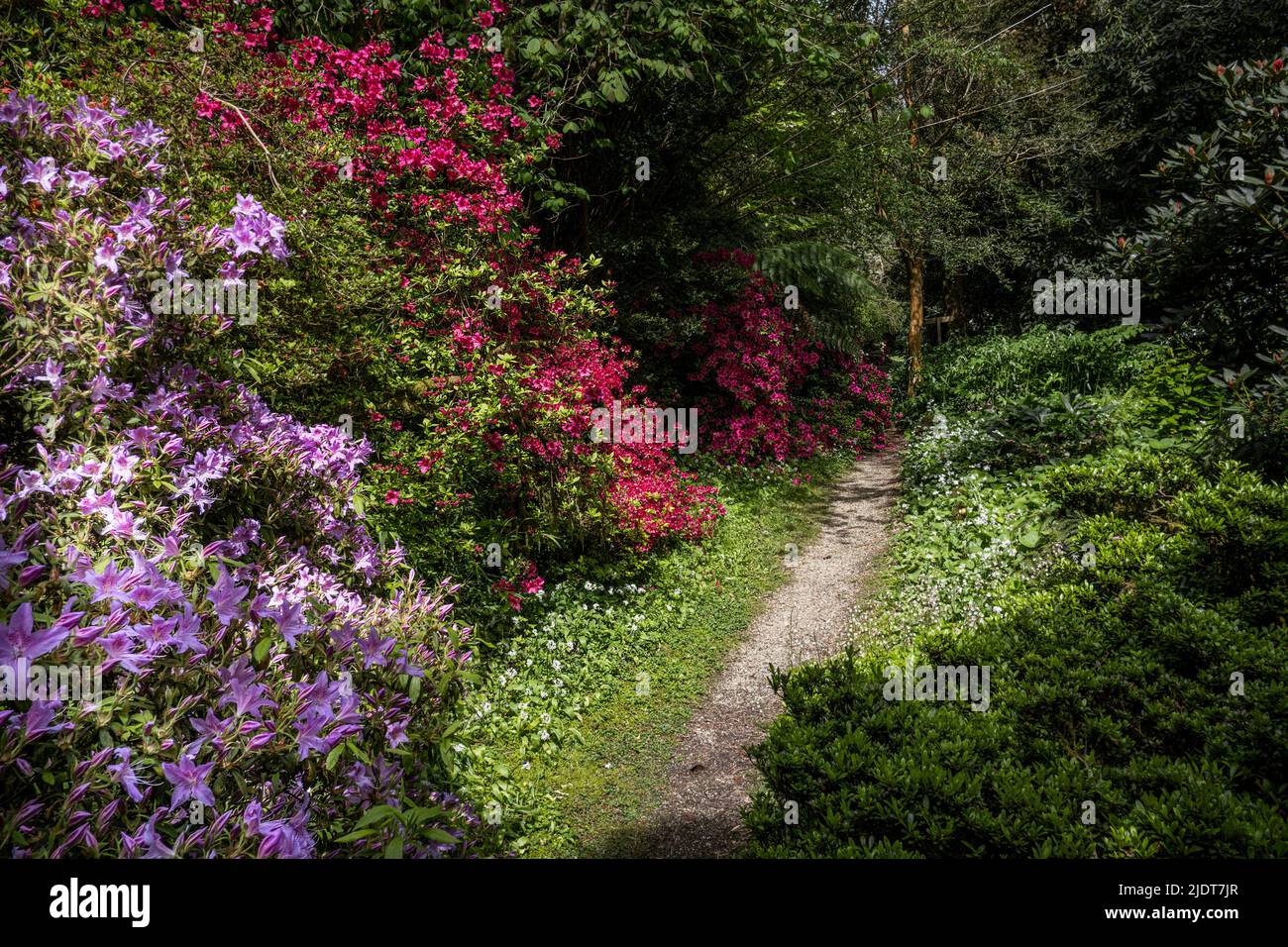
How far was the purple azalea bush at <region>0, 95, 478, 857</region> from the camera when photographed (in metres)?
1.35

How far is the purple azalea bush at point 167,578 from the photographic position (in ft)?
4.44

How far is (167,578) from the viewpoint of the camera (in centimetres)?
169

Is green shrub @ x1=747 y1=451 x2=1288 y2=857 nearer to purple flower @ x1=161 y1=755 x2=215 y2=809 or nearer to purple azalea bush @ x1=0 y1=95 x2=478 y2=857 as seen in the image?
purple azalea bush @ x1=0 y1=95 x2=478 y2=857

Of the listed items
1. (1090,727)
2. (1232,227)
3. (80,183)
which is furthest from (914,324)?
(80,183)

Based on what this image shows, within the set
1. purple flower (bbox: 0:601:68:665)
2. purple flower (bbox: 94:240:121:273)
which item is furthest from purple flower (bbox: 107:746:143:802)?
purple flower (bbox: 94:240:121:273)

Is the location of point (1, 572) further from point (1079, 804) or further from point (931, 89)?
point (931, 89)

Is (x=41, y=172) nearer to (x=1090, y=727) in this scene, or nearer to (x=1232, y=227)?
(x=1090, y=727)

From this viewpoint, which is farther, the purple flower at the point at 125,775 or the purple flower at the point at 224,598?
the purple flower at the point at 224,598

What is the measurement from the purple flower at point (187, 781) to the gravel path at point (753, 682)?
104 inches

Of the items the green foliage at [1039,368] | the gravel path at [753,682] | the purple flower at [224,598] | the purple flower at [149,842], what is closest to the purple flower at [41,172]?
the purple flower at [224,598]

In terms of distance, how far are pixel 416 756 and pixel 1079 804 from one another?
2.22m

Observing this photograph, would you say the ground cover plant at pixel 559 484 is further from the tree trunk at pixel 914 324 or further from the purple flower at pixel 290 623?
the tree trunk at pixel 914 324

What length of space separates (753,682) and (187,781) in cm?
461

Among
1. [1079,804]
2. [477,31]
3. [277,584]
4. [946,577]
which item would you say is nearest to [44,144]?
[277,584]
